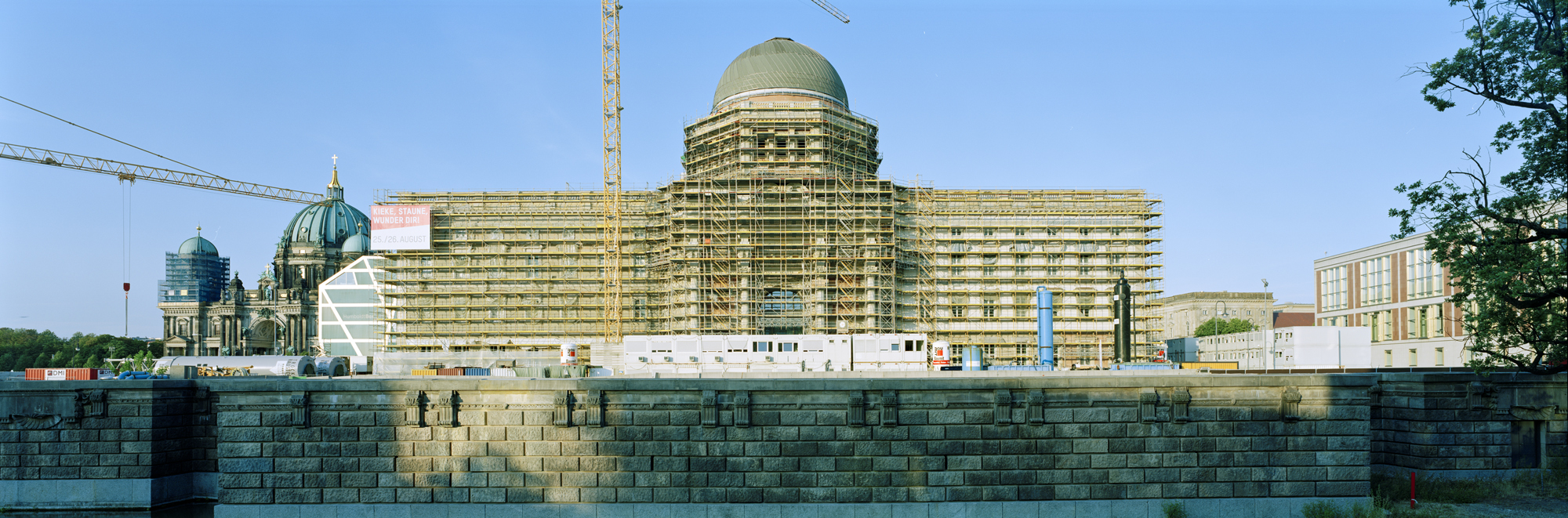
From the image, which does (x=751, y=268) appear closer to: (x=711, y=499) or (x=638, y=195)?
(x=638, y=195)

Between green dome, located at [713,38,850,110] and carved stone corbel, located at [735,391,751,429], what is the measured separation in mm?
55615

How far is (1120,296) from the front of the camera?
46.7 meters

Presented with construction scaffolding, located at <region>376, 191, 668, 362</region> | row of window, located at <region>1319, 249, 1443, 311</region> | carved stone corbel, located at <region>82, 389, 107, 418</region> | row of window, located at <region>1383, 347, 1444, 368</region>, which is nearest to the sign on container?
construction scaffolding, located at <region>376, 191, 668, 362</region>

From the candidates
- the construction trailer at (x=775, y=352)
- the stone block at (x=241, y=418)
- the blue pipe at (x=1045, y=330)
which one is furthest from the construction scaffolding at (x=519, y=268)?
the stone block at (x=241, y=418)

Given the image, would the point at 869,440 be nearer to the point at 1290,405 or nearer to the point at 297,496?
the point at 1290,405

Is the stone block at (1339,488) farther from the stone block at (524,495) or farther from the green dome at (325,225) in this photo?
the green dome at (325,225)

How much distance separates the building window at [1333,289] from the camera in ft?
256

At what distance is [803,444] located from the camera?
934 inches

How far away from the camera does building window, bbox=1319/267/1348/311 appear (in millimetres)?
78000

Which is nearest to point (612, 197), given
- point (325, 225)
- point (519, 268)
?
point (519, 268)

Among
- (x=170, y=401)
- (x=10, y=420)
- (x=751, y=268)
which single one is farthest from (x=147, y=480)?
(x=751, y=268)

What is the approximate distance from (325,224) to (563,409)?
149m

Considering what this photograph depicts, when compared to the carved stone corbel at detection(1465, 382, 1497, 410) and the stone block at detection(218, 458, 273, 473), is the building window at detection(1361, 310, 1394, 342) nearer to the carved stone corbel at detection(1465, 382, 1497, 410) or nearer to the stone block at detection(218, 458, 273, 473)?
the carved stone corbel at detection(1465, 382, 1497, 410)

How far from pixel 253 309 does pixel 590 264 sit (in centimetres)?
9461
